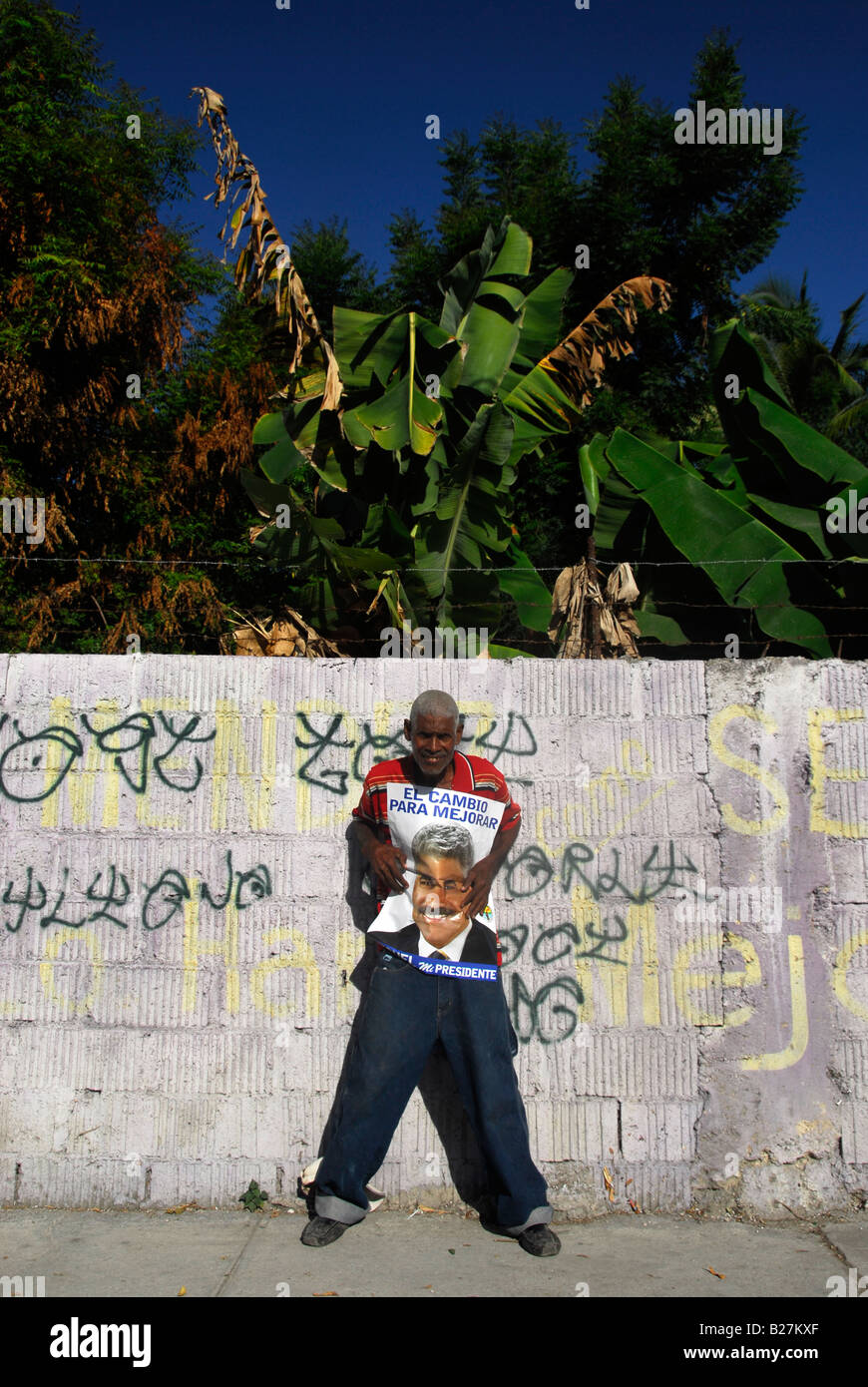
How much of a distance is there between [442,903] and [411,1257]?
3.88ft

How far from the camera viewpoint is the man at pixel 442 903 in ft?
12.0

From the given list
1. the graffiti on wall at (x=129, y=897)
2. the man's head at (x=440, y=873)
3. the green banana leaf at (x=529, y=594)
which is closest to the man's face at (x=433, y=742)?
the man's head at (x=440, y=873)

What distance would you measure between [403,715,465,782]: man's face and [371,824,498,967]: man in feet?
0.73

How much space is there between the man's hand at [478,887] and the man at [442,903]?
Answer: 0.02 metres

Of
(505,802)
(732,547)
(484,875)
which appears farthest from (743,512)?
(484,875)

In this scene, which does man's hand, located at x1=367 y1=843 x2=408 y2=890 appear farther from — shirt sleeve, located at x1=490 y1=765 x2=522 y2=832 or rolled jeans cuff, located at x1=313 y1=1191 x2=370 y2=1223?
rolled jeans cuff, located at x1=313 y1=1191 x2=370 y2=1223

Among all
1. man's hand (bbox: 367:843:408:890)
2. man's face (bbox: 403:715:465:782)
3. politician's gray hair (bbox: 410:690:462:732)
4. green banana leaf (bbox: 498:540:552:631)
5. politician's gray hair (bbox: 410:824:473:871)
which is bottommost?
man's hand (bbox: 367:843:408:890)

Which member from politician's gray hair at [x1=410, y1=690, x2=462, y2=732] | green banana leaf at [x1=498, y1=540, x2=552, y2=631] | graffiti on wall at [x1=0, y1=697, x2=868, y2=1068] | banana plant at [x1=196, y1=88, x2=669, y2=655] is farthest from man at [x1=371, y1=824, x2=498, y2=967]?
green banana leaf at [x1=498, y1=540, x2=552, y2=631]

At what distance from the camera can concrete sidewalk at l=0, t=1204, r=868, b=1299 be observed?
331 cm

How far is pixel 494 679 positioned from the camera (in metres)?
4.06

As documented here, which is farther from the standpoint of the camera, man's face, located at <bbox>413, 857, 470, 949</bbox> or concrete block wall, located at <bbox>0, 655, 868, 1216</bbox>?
concrete block wall, located at <bbox>0, 655, 868, 1216</bbox>

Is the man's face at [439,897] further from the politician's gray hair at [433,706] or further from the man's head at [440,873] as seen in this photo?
the politician's gray hair at [433,706]

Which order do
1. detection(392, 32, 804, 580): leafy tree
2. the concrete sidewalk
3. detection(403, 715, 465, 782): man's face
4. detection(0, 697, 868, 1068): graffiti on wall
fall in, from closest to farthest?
1. the concrete sidewalk
2. detection(403, 715, 465, 782): man's face
3. detection(0, 697, 868, 1068): graffiti on wall
4. detection(392, 32, 804, 580): leafy tree

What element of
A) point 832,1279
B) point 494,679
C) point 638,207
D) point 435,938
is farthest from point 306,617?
point 638,207
